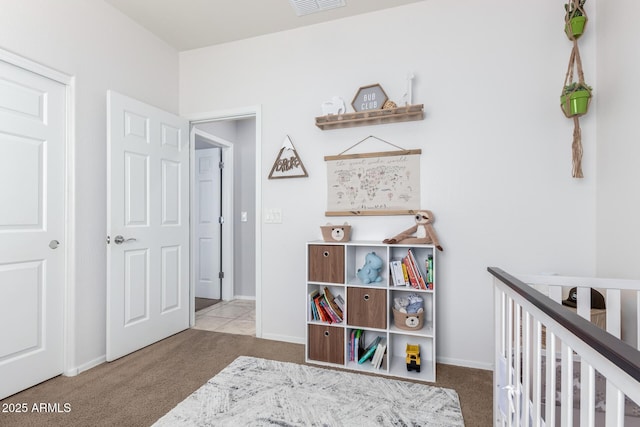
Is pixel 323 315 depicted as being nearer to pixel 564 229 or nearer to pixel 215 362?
pixel 215 362

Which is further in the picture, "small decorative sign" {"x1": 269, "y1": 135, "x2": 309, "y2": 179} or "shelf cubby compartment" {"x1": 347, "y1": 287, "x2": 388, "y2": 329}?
"small decorative sign" {"x1": 269, "y1": 135, "x2": 309, "y2": 179}

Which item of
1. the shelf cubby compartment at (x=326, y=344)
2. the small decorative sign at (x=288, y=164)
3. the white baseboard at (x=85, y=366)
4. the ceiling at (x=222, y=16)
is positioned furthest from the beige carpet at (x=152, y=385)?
the ceiling at (x=222, y=16)

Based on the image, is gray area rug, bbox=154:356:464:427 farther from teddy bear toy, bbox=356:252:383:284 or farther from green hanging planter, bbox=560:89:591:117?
green hanging planter, bbox=560:89:591:117

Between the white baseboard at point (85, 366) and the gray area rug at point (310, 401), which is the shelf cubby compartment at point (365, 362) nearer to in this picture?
the gray area rug at point (310, 401)

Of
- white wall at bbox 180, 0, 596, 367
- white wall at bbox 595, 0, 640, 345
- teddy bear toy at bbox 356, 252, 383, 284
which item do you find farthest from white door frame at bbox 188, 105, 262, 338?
white wall at bbox 595, 0, 640, 345

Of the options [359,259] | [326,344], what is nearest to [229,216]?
[359,259]

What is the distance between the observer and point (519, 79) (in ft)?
7.18

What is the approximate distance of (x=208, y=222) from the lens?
4168 millimetres

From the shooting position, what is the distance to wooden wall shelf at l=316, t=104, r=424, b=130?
2.27 m

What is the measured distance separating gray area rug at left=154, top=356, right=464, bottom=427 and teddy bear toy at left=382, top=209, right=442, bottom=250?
35.7 inches

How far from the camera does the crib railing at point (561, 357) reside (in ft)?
1.91

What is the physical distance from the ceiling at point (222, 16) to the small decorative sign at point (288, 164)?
947 millimetres

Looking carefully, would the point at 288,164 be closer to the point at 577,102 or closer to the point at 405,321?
the point at 405,321

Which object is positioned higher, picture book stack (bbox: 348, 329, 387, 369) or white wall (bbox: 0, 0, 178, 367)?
white wall (bbox: 0, 0, 178, 367)
